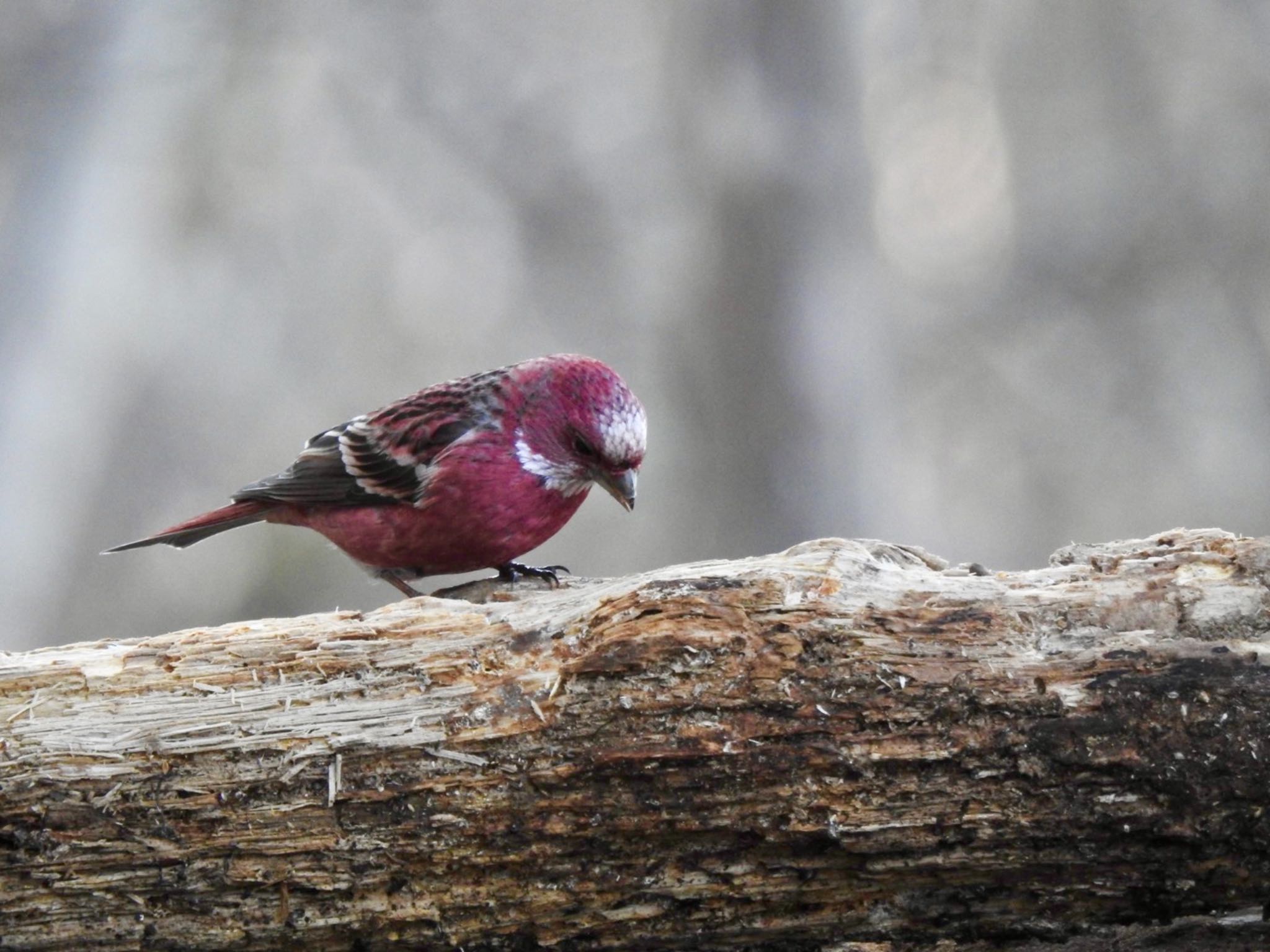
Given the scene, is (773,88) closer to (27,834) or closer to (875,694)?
(875,694)

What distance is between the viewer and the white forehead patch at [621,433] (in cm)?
440

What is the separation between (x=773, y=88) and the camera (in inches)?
344

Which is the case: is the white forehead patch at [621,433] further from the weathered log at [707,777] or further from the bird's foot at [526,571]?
the weathered log at [707,777]

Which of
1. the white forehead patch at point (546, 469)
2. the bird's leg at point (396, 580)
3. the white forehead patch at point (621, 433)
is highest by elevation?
the white forehead patch at point (621, 433)

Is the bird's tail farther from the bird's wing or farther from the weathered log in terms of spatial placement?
the weathered log

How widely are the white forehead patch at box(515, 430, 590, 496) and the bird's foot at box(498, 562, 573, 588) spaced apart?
289 millimetres

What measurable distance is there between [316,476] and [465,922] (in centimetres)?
226

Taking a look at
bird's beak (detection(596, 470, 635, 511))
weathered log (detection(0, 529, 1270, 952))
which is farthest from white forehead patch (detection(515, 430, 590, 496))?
weathered log (detection(0, 529, 1270, 952))

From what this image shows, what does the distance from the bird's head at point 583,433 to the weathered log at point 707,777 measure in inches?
47.9

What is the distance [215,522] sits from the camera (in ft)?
16.6

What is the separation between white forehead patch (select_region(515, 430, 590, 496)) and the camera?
14.6 feet

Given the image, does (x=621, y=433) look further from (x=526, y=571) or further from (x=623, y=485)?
(x=526, y=571)

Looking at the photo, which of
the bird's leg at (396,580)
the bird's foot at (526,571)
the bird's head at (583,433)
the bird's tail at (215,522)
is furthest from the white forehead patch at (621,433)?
the bird's tail at (215,522)

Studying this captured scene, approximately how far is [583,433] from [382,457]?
86cm
